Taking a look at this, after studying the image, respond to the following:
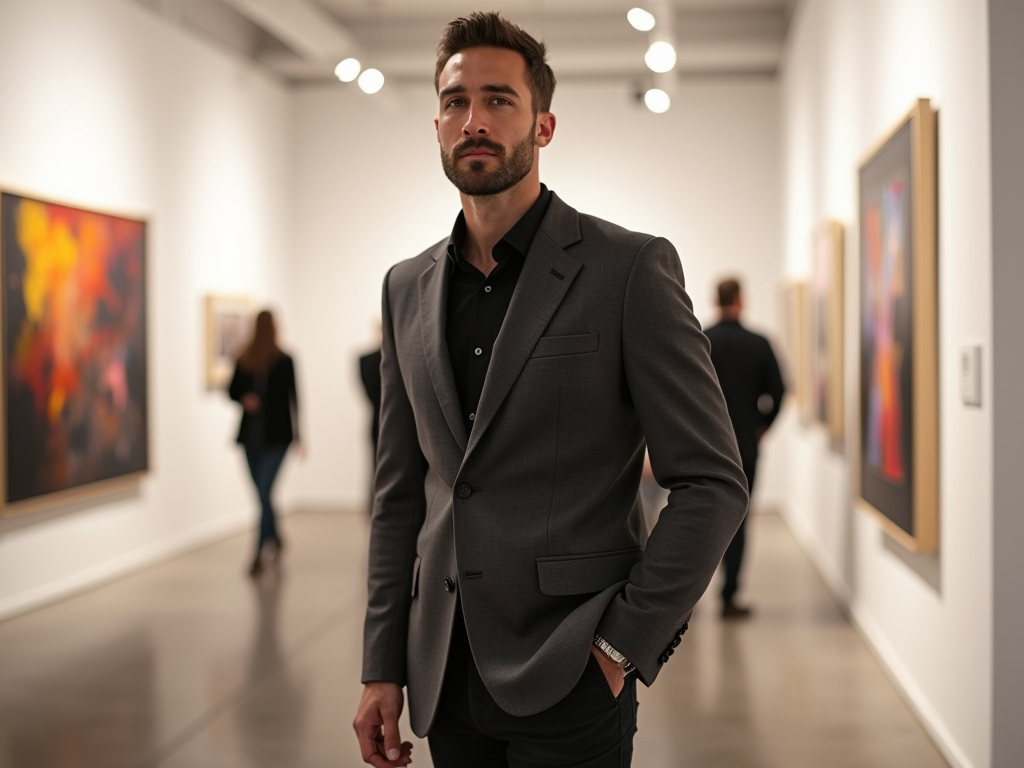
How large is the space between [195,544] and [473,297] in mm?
8236

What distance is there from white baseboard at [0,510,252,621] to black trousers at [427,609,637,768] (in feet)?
18.6

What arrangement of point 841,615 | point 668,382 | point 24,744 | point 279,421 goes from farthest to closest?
point 279,421
point 841,615
point 24,744
point 668,382

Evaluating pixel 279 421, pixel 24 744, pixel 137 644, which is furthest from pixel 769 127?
pixel 24 744

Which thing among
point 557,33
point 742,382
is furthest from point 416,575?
point 557,33

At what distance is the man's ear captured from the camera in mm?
1973

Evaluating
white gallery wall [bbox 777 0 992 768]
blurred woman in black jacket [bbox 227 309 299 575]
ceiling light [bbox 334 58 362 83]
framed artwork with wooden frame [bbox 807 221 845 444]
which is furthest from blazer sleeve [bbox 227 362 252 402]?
white gallery wall [bbox 777 0 992 768]

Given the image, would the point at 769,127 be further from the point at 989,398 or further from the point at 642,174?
the point at 989,398

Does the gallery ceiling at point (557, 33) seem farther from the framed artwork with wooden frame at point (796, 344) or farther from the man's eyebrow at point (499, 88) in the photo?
the man's eyebrow at point (499, 88)

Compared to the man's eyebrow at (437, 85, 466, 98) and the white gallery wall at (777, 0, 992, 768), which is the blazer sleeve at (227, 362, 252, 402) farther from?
the man's eyebrow at (437, 85, 466, 98)

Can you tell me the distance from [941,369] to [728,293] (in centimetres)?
277

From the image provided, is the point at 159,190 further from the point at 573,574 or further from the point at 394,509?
the point at 573,574

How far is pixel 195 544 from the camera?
9648mm

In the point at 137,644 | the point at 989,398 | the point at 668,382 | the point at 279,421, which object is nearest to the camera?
the point at 668,382

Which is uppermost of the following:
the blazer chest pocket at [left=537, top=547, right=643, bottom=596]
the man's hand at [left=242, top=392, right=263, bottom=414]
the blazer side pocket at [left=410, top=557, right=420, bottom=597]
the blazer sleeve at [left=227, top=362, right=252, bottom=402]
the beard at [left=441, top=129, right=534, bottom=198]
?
the beard at [left=441, top=129, right=534, bottom=198]
